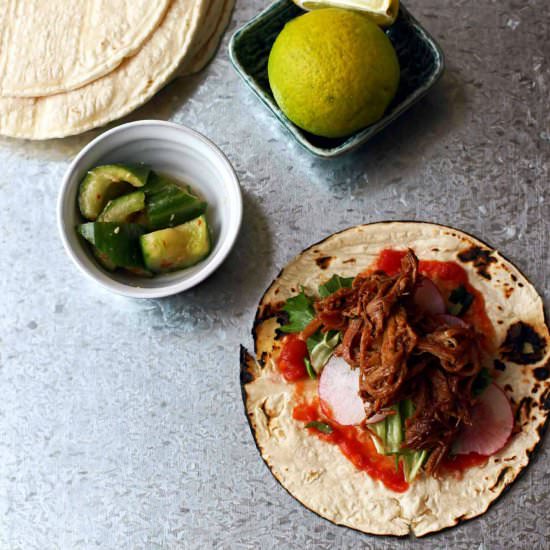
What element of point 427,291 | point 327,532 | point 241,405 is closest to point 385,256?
point 427,291

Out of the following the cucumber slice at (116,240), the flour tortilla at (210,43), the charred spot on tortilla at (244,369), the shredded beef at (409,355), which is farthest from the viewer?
the flour tortilla at (210,43)

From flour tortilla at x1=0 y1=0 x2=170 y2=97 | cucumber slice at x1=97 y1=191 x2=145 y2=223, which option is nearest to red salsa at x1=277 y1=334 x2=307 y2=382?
cucumber slice at x1=97 y1=191 x2=145 y2=223

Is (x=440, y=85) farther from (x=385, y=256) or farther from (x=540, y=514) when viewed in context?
(x=540, y=514)

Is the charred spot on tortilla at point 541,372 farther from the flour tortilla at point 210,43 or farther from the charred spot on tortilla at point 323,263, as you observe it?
the flour tortilla at point 210,43

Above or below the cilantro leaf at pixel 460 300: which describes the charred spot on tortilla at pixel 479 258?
above

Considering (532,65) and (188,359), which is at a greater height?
(532,65)

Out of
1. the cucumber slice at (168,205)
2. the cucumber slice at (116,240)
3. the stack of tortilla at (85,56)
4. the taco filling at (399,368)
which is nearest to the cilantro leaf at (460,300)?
the taco filling at (399,368)

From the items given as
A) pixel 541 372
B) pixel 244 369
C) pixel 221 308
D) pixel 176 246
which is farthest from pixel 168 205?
pixel 541 372

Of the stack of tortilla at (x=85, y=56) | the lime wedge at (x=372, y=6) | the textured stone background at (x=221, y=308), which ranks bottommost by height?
the textured stone background at (x=221, y=308)
